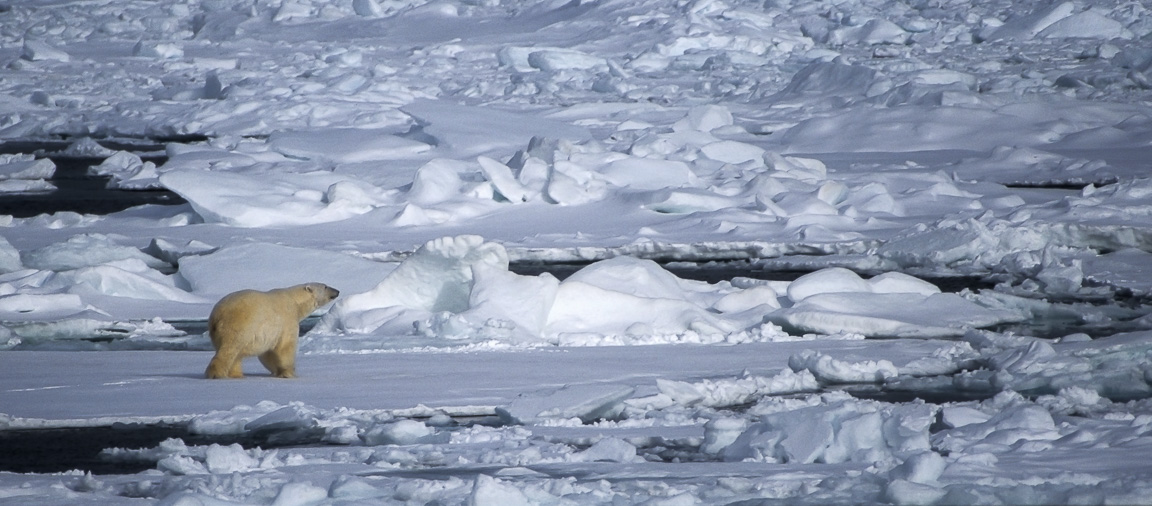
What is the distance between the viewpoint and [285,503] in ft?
11.0

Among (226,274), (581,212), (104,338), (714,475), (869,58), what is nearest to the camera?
(714,475)

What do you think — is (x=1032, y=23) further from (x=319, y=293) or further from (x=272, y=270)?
(x=319, y=293)

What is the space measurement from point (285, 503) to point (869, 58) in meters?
20.2

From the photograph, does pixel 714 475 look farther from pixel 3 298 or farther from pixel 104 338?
pixel 3 298

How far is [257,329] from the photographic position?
5.20 m

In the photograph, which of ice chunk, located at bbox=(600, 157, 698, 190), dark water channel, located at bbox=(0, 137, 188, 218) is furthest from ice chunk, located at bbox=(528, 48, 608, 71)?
ice chunk, located at bbox=(600, 157, 698, 190)

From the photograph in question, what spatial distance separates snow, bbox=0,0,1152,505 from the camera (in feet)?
12.9

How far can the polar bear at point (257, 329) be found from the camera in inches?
203

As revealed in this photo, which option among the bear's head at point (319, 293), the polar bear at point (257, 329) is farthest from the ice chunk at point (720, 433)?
the bear's head at point (319, 293)

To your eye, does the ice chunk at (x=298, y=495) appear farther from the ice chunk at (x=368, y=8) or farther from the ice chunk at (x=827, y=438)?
the ice chunk at (x=368, y=8)

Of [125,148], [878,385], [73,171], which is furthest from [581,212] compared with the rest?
[125,148]

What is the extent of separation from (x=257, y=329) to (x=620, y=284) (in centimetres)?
237

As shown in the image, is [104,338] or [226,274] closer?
[104,338]

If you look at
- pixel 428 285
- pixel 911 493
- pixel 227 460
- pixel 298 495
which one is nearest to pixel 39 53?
pixel 428 285
